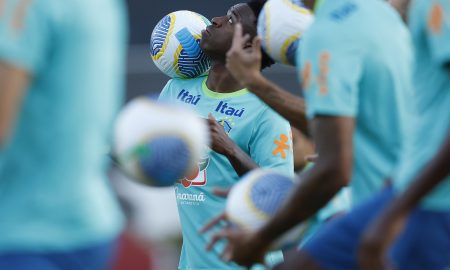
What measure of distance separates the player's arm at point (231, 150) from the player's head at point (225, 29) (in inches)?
21.0

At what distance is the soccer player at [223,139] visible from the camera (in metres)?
6.23

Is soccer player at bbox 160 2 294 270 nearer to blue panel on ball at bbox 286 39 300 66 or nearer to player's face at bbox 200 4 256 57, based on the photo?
player's face at bbox 200 4 256 57

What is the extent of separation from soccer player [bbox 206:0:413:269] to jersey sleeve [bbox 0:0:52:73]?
1269 mm

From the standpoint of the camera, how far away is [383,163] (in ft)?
14.0

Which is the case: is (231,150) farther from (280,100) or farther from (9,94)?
(9,94)

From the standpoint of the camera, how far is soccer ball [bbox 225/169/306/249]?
454 cm

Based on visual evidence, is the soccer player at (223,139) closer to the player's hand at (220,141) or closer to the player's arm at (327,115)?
the player's hand at (220,141)

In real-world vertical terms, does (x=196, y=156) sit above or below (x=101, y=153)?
below

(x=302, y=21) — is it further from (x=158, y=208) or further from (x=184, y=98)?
(x=158, y=208)

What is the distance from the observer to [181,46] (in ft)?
22.0

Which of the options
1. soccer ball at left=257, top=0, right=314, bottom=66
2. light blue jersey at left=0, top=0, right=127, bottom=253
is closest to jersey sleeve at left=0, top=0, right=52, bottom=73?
light blue jersey at left=0, top=0, right=127, bottom=253

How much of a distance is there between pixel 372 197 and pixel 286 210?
0.38 metres

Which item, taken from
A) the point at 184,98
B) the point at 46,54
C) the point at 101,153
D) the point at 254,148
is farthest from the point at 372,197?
the point at 184,98

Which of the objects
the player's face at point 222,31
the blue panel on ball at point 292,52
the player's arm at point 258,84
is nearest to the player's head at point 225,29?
the player's face at point 222,31
